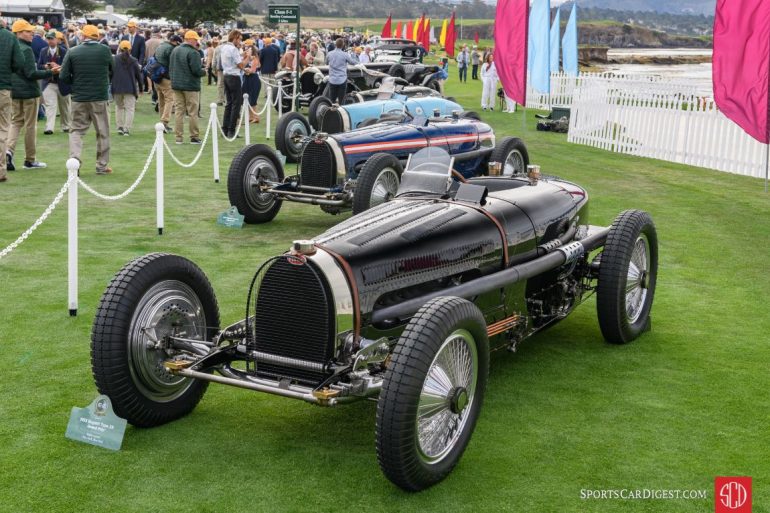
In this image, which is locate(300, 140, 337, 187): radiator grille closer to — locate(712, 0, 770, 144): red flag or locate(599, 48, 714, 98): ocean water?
locate(712, 0, 770, 144): red flag

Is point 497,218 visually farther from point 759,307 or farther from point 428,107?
point 428,107

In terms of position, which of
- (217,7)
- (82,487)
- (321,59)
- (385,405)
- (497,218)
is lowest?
(82,487)

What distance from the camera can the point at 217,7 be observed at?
210 feet

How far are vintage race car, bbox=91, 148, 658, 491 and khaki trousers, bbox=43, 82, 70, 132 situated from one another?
43.1ft

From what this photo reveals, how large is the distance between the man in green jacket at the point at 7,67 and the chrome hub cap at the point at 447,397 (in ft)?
31.3

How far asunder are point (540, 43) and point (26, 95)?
44.8 ft

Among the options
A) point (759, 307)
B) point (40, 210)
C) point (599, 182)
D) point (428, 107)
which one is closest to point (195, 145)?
point (428, 107)

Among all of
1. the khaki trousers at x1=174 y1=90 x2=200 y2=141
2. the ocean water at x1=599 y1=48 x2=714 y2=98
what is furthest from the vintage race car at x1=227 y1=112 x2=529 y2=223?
the ocean water at x1=599 y1=48 x2=714 y2=98

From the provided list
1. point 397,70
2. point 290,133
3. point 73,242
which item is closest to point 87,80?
point 290,133

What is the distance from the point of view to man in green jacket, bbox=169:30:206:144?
16.0 m

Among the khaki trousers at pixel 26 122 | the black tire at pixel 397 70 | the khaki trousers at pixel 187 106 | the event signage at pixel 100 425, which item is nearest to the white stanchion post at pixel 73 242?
the event signage at pixel 100 425

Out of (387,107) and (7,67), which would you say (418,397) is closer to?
(7,67)

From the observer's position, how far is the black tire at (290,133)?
14.5 metres

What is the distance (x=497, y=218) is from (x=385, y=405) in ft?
7.07
